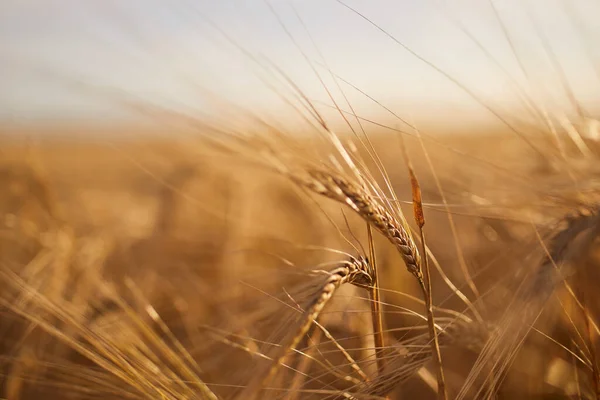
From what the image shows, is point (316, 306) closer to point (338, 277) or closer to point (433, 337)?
point (338, 277)

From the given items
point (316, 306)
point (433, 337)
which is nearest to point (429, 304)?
point (433, 337)

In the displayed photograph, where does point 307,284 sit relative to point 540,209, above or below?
below

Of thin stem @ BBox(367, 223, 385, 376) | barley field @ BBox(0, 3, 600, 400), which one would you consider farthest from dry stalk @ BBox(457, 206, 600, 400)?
thin stem @ BBox(367, 223, 385, 376)

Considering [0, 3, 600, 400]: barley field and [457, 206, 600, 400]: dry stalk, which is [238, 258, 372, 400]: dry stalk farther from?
[457, 206, 600, 400]: dry stalk

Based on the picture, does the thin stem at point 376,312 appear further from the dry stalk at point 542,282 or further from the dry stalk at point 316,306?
the dry stalk at point 542,282

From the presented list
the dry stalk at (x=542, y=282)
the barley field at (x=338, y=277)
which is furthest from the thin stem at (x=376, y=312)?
the dry stalk at (x=542, y=282)

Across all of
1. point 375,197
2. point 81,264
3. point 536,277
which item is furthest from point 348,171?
point 81,264

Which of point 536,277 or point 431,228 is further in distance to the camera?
point 431,228

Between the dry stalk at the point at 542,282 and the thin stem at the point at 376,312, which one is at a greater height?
the dry stalk at the point at 542,282

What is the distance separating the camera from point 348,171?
0.63 meters

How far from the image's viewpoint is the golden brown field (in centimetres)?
54

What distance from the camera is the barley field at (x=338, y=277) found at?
1.77ft

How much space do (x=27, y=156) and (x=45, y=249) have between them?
37 centimetres

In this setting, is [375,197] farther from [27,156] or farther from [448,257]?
[27,156]
